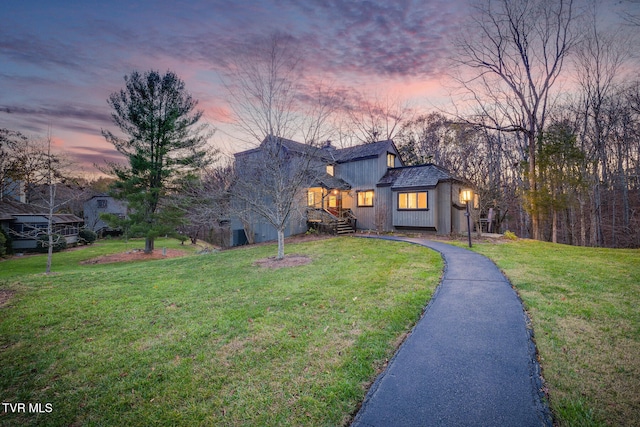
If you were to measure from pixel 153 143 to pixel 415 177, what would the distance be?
61.3 feet

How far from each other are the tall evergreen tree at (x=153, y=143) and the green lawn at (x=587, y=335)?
17.8 m

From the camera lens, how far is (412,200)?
676 inches

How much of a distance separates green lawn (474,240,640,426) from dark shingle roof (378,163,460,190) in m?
9.52

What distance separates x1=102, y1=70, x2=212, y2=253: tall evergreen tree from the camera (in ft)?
56.9

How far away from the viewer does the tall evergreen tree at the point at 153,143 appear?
17.3 metres

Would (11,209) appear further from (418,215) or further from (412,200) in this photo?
(418,215)

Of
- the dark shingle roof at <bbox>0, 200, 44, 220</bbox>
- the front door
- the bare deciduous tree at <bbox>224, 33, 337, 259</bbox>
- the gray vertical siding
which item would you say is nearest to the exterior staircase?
the front door

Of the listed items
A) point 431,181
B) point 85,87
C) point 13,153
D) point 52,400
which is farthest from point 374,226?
point 13,153

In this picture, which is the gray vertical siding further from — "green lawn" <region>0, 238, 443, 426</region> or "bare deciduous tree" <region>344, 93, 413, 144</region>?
"bare deciduous tree" <region>344, 93, 413, 144</region>

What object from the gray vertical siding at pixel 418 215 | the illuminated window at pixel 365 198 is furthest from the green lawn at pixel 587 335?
the illuminated window at pixel 365 198

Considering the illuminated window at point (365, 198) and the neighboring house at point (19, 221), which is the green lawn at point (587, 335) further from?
the neighboring house at point (19, 221)

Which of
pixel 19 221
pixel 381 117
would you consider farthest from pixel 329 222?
pixel 19 221

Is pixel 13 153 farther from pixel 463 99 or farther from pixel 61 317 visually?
pixel 463 99

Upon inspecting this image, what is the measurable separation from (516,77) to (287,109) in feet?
55.9
